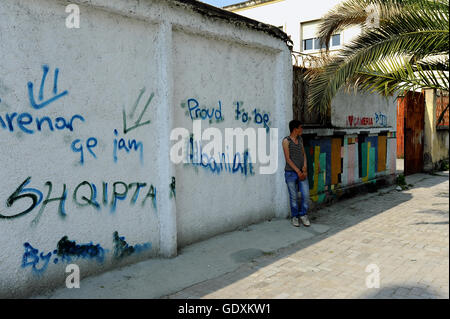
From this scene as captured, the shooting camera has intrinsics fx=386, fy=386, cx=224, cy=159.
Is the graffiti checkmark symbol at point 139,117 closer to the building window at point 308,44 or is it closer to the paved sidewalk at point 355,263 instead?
the paved sidewalk at point 355,263

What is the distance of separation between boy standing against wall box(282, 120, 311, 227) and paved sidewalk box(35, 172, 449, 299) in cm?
26

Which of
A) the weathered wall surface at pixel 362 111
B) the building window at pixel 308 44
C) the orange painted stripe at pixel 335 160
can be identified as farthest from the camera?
the building window at pixel 308 44

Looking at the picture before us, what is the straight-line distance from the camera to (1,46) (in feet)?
10.8

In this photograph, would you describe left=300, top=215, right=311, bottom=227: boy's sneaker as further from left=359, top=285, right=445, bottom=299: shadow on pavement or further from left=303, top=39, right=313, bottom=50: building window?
left=303, top=39, right=313, bottom=50: building window

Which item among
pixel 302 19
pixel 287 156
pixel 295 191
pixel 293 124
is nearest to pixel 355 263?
pixel 295 191

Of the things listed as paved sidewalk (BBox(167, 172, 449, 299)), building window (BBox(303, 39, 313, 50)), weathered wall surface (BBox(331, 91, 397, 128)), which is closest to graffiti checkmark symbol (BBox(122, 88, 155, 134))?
paved sidewalk (BBox(167, 172, 449, 299))

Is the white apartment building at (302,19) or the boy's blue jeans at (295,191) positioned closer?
the boy's blue jeans at (295,191)

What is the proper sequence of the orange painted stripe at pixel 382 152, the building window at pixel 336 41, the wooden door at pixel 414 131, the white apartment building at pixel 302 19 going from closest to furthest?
1. the orange painted stripe at pixel 382 152
2. the wooden door at pixel 414 131
3. the building window at pixel 336 41
4. the white apartment building at pixel 302 19

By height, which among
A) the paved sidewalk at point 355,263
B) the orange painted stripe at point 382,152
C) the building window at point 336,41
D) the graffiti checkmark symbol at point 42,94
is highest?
the building window at point 336,41

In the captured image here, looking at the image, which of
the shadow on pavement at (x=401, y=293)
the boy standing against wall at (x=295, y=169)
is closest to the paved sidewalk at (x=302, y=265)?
the shadow on pavement at (x=401, y=293)

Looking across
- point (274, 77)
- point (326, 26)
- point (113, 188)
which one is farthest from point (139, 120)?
point (326, 26)

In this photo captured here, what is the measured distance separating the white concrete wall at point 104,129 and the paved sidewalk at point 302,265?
319 mm

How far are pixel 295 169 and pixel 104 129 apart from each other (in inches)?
119

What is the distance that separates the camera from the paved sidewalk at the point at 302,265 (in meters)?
3.78
